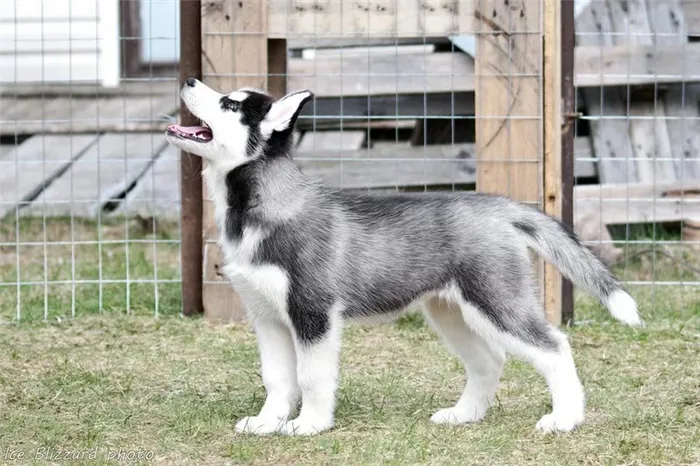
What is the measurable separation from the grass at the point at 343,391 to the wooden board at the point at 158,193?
8.12 ft

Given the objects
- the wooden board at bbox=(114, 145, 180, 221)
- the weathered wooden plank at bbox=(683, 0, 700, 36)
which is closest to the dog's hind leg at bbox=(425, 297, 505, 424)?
the weathered wooden plank at bbox=(683, 0, 700, 36)

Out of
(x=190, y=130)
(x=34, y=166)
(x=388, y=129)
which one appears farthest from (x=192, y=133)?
(x=34, y=166)

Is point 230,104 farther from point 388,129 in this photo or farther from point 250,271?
point 388,129

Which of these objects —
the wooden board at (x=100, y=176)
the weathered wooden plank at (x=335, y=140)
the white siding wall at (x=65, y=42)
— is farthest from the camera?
the white siding wall at (x=65, y=42)

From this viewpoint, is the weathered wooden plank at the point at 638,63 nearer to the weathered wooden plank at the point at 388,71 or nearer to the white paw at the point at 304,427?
the weathered wooden plank at the point at 388,71

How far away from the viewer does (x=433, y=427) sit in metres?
4.89

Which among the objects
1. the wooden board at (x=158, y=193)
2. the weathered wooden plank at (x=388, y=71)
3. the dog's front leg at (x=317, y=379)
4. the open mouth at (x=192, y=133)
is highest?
the weathered wooden plank at (x=388, y=71)

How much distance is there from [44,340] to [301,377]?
8.03 ft

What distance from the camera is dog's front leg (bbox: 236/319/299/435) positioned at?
4926 millimetres

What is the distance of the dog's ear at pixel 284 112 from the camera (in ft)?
15.7

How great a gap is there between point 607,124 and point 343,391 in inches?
179

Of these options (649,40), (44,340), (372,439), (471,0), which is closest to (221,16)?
(471,0)

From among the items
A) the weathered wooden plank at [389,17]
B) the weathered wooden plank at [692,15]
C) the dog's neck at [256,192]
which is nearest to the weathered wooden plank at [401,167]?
the weathered wooden plank at [692,15]

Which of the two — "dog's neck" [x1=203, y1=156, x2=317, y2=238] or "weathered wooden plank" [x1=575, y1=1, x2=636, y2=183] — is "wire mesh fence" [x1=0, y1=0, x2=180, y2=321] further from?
"weathered wooden plank" [x1=575, y1=1, x2=636, y2=183]
